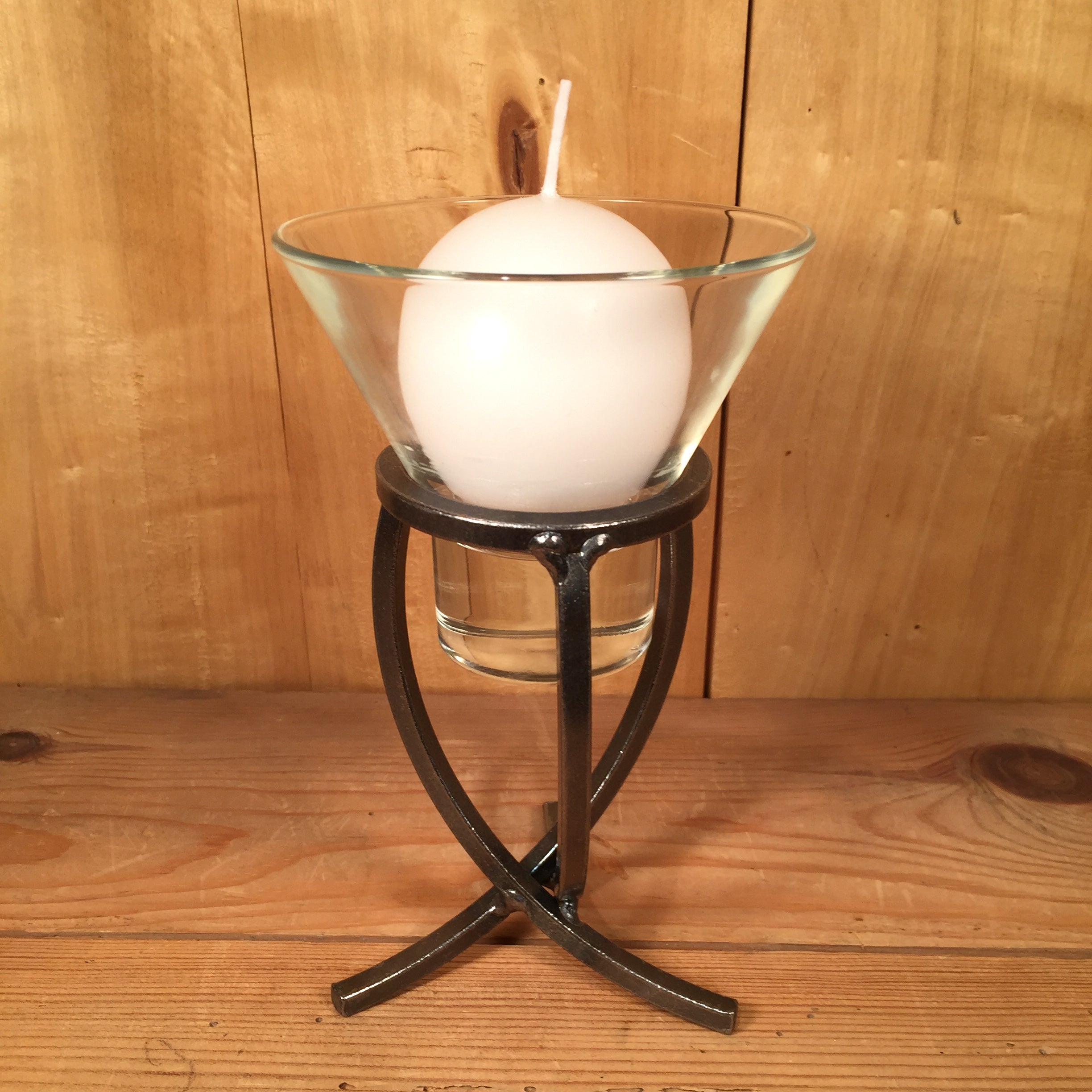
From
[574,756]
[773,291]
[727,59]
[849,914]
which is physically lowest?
[849,914]

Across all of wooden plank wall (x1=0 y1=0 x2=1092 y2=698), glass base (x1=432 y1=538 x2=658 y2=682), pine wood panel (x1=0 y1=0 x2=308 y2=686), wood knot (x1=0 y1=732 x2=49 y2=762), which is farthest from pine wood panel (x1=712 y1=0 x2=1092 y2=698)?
wood knot (x1=0 y1=732 x2=49 y2=762)

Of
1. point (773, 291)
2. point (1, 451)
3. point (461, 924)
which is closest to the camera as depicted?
point (773, 291)

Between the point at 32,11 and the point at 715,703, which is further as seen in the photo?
the point at 715,703

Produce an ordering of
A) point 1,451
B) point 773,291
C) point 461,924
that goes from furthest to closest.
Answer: point 1,451 < point 461,924 < point 773,291

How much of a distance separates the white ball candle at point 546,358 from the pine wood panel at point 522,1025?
302mm

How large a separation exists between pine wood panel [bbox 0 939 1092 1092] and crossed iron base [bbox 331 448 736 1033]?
0.02 meters

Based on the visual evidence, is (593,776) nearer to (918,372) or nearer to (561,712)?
(561,712)

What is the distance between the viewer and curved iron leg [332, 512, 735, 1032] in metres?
0.56

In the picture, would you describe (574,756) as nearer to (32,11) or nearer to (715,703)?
(715,703)

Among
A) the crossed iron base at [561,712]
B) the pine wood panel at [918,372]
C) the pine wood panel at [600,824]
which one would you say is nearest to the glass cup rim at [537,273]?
the crossed iron base at [561,712]

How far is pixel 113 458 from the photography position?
0.78 metres

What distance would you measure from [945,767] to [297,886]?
1.55 ft

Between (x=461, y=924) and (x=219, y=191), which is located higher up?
(x=219, y=191)

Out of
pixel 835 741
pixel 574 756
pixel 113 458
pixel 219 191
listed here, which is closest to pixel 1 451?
pixel 113 458
